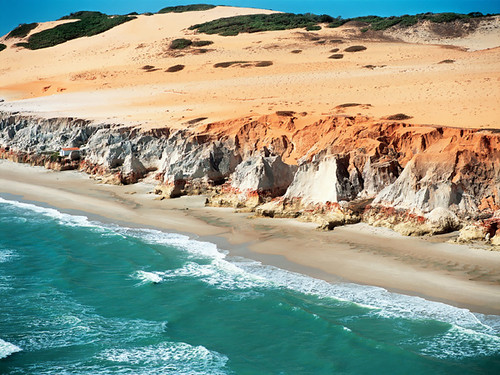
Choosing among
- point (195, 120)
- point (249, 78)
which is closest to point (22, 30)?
point (249, 78)

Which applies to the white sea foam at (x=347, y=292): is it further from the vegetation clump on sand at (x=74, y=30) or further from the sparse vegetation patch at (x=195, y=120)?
the vegetation clump on sand at (x=74, y=30)

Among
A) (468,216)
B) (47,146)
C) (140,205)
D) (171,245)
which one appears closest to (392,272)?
(468,216)

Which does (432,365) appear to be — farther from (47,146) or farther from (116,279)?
(47,146)

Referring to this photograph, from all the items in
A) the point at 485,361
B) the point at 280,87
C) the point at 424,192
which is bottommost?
the point at 485,361

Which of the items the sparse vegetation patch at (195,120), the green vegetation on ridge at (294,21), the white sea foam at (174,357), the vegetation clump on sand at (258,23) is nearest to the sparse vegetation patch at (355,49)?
the green vegetation on ridge at (294,21)

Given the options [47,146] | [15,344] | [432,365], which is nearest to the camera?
[432,365]

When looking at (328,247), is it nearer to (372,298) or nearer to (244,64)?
(372,298)
